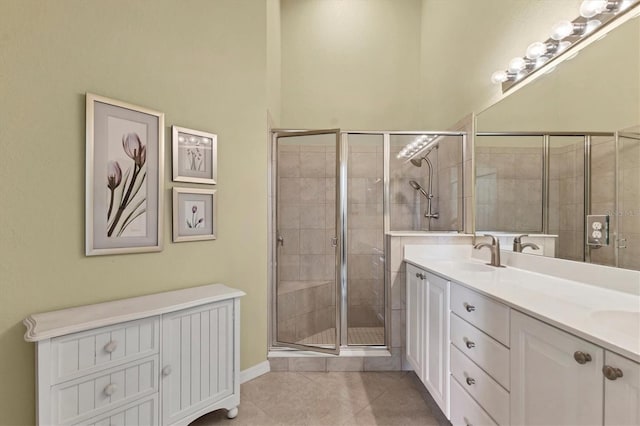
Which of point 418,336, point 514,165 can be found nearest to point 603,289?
point 514,165

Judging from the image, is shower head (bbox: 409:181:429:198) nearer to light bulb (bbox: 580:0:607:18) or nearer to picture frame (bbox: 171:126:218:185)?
light bulb (bbox: 580:0:607:18)

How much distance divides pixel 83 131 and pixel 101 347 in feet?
3.42

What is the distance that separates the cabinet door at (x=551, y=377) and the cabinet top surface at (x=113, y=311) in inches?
55.6

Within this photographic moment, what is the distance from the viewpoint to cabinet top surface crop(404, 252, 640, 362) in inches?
29.2

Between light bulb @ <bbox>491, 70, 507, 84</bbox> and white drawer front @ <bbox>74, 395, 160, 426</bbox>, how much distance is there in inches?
108

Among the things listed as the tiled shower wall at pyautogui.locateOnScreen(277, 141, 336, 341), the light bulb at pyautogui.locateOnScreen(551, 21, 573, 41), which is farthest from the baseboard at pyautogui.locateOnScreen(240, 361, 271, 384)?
the light bulb at pyautogui.locateOnScreen(551, 21, 573, 41)

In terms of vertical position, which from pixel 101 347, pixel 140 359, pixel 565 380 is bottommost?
pixel 140 359

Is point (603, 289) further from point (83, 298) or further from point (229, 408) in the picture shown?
point (83, 298)

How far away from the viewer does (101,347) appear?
49.1 inches

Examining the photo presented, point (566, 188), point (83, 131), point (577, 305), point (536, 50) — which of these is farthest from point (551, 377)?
point (83, 131)

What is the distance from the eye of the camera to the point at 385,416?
5.65 feet

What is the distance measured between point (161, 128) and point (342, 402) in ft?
6.79

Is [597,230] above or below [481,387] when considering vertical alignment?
above

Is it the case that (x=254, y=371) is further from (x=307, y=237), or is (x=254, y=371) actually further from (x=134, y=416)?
(x=307, y=237)
